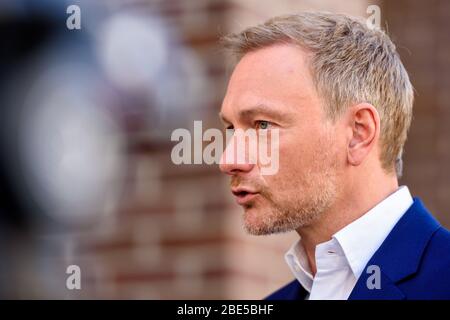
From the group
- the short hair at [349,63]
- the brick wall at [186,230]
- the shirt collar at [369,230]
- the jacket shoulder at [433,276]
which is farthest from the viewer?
the brick wall at [186,230]

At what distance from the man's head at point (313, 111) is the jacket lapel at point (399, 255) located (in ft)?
0.45

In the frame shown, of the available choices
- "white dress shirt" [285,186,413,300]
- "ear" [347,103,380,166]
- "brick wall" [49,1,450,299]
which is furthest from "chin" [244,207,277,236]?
"brick wall" [49,1,450,299]

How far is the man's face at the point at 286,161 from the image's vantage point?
123 inches

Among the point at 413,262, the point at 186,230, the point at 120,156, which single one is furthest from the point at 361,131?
the point at 120,156

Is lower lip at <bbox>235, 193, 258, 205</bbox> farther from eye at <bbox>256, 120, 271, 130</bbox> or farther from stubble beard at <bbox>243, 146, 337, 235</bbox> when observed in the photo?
eye at <bbox>256, 120, 271, 130</bbox>

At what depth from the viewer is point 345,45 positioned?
322 cm

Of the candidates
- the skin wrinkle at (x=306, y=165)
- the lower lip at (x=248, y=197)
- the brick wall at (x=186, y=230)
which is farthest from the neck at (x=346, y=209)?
the brick wall at (x=186, y=230)

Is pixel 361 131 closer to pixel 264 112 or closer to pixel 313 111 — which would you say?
pixel 313 111

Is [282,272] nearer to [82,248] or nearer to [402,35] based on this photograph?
[82,248]

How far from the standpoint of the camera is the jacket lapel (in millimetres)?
2969

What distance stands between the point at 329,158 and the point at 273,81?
0.20 metres

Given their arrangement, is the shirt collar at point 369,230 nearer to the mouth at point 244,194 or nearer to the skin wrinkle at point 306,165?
the skin wrinkle at point 306,165

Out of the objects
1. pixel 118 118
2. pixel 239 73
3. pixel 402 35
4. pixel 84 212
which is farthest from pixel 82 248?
pixel 402 35

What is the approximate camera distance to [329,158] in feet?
10.3
